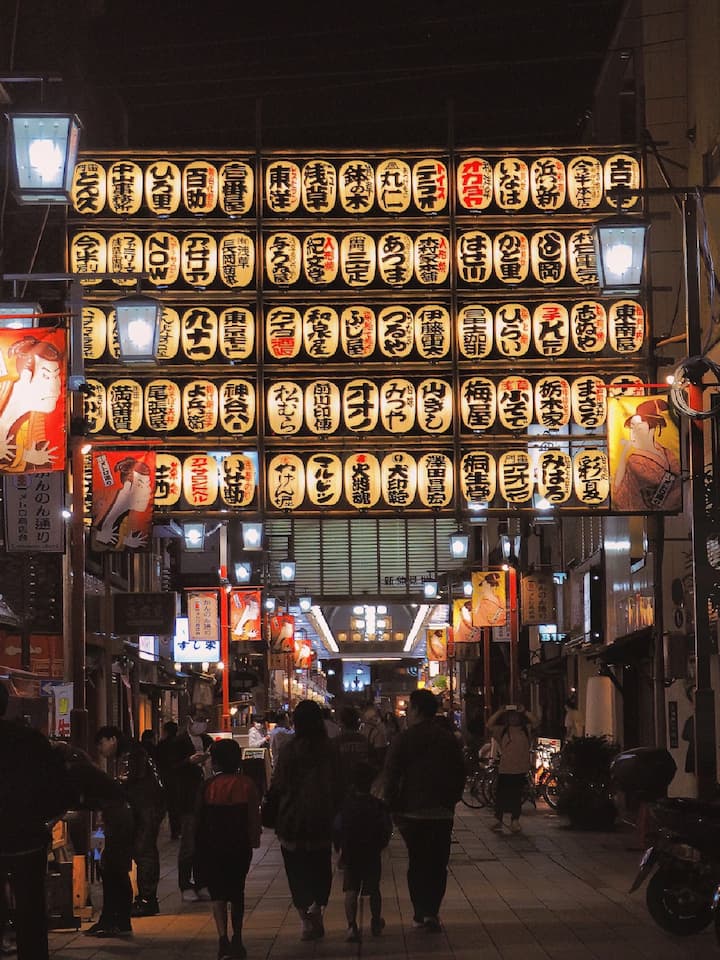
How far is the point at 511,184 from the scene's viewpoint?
26.6m

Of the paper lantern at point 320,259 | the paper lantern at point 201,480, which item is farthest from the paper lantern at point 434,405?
the paper lantern at point 201,480

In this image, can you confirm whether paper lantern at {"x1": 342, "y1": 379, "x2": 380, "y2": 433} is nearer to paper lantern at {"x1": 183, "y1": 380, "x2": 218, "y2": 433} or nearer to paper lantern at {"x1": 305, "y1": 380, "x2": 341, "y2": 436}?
paper lantern at {"x1": 305, "y1": 380, "x2": 341, "y2": 436}

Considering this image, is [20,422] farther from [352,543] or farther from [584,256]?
[352,543]

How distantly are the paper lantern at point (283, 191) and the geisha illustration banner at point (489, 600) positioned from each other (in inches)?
676

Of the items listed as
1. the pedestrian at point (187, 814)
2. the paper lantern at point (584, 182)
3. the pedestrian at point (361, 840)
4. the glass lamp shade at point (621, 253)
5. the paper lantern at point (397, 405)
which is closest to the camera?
the pedestrian at point (361, 840)

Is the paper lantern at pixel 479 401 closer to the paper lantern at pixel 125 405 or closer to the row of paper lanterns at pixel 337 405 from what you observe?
the row of paper lanterns at pixel 337 405

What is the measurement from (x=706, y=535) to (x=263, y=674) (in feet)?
131

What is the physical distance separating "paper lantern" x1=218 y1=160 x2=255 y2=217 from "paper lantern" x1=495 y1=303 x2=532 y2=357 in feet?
15.2

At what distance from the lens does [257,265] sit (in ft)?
85.5

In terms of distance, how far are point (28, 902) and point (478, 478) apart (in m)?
17.4

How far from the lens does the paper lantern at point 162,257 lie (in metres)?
26.1

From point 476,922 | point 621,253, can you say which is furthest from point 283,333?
point 476,922

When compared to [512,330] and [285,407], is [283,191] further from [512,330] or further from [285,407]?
[512,330]

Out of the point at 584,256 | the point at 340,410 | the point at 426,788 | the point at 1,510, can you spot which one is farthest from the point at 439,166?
the point at 426,788
